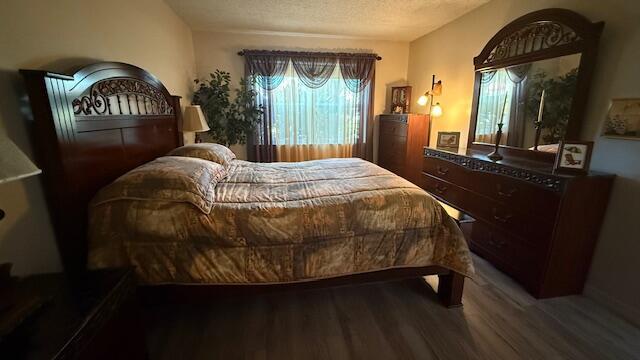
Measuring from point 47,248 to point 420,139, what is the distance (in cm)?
371

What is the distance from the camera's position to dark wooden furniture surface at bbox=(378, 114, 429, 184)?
141 inches

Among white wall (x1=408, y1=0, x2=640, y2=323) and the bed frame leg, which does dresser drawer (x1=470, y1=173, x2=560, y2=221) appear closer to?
white wall (x1=408, y1=0, x2=640, y2=323)

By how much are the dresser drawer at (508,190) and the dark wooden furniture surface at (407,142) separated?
0.90m

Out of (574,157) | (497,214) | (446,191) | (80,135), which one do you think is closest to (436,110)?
(446,191)

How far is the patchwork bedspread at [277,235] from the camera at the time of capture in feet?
4.58

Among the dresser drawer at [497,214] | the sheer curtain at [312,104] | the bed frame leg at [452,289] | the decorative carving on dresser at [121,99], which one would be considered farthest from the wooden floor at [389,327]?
the sheer curtain at [312,104]

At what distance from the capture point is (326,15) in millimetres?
3150

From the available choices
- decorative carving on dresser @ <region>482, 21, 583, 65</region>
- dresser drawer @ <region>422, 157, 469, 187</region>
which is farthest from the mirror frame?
dresser drawer @ <region>422, 157, 469, 187</region>

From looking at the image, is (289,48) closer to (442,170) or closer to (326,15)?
(326,15)

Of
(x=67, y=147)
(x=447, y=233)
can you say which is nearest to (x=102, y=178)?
(x=67, y=147)

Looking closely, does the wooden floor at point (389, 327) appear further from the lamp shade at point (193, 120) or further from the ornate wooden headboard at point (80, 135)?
the lamp shade at point (193, 120)

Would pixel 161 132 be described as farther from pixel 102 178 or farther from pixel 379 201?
pixel 379 201

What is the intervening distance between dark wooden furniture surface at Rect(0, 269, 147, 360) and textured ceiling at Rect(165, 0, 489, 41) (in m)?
2.86

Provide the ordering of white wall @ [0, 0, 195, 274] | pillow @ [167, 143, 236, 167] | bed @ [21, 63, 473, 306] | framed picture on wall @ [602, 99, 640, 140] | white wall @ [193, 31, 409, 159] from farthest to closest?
white wall @ [193, 31, 409, 159] → pillow @ [167, 143, 236, 167] → framed picture on wall @ [602, 99, 640, 140] → bed @ [21, 63, 473, 306] → white wall @ [0, 0, 195, 274]
